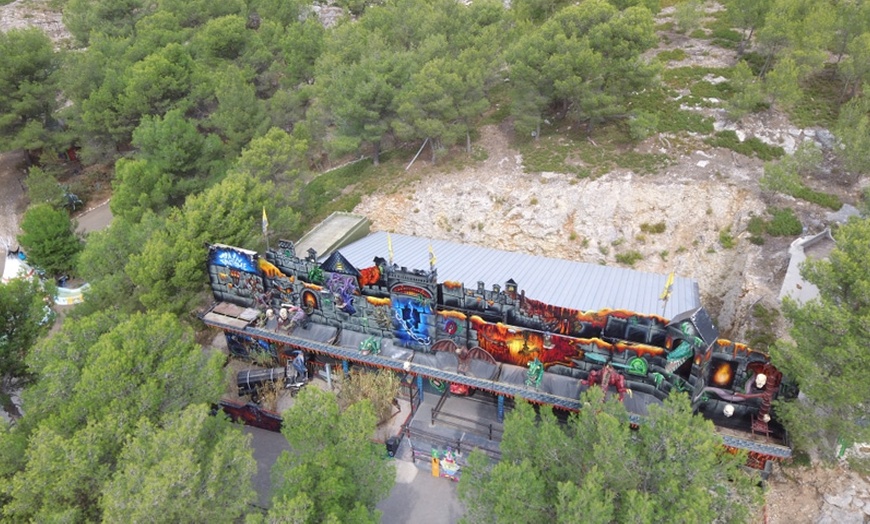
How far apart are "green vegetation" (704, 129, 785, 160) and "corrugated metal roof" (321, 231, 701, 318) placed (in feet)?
42.7

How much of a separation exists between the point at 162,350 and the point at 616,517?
1647 centimetres

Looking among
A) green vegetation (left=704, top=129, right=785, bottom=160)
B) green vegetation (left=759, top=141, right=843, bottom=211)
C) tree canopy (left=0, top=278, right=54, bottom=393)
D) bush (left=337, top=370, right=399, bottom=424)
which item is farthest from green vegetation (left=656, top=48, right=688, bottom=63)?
tree canopy (left=0, top=278, right=54, bottom=393)

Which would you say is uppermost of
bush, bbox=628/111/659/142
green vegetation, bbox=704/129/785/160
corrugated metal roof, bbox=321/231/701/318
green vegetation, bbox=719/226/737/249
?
bush, bbox=628/111/659/142

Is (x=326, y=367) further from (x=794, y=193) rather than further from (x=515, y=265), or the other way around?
(x=794, y=193)

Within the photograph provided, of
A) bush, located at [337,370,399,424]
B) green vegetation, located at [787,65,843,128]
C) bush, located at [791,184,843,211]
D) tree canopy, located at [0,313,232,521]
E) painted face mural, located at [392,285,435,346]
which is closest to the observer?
tree canopy, located at [0,313,232,521]

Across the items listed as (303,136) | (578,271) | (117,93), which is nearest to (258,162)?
(303,136)

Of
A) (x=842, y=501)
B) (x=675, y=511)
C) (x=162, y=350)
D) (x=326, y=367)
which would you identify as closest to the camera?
(x=675, y=511)

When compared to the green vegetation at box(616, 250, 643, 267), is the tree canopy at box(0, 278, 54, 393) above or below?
above

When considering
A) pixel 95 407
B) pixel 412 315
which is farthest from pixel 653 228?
pixel 95 407

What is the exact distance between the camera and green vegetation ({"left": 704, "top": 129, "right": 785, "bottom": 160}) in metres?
33.6

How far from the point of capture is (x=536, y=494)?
15.3 meters

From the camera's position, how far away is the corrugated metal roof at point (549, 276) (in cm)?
2323

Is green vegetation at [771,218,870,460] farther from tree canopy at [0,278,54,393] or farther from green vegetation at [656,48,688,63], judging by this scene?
green vegetation at [656,48,688,63]

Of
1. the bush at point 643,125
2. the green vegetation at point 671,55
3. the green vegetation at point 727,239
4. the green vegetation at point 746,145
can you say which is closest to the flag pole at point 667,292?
the green vegetation at point 727,239
